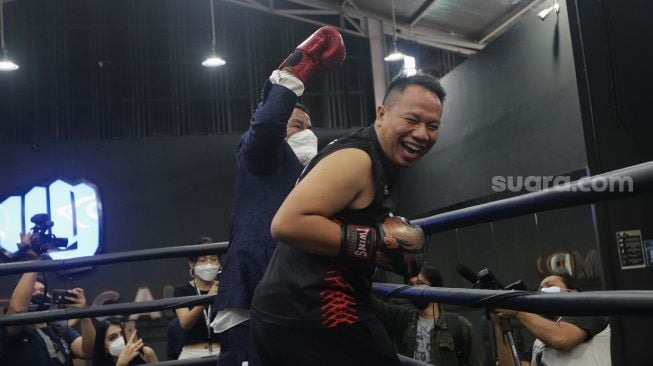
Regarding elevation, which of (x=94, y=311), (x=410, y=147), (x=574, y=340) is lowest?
(x=574, y=340)

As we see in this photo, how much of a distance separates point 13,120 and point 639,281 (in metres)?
9.22

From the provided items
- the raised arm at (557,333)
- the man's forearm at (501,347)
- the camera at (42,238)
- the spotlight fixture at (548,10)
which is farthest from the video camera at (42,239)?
the spotlight fixture at (548,10)

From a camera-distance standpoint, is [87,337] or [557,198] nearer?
[557,198]

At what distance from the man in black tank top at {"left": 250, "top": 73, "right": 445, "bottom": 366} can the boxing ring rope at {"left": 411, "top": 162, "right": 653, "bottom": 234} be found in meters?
0.19

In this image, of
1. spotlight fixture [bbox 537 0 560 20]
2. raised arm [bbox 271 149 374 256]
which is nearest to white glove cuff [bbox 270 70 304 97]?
raised arm [bbox 271 149 374 256]

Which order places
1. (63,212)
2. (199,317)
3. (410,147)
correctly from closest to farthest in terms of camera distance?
(410,147) → (199,317) → (63,212)

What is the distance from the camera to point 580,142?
19.0ft

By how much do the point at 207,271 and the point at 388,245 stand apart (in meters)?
2.27

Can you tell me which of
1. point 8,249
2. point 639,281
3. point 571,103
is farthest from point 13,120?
point 639,281

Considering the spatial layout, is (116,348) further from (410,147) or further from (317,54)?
(410,147)

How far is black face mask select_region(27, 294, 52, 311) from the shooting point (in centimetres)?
299

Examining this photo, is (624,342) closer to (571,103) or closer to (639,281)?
(639,281)

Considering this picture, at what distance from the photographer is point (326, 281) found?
5.00 ft

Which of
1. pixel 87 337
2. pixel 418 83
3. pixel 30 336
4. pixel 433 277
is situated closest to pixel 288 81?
pixel 418 83
